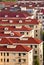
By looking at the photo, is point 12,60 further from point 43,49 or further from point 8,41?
point 43,49

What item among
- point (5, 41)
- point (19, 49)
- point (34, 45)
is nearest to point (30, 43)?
point (34, 45)

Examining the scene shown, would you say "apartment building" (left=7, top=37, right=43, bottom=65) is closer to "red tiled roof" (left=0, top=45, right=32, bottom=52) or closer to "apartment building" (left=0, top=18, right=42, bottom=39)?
"red tiled roof" (left=0, top=45, right=32, bottom=52)

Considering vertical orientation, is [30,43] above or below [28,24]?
above

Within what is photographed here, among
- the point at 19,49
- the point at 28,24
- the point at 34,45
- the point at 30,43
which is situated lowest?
the point at 28,24

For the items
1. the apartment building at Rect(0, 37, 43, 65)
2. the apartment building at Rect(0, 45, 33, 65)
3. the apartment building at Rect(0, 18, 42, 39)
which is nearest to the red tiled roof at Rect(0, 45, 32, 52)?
the apartment building at Rect(0, 45, 33, 65)

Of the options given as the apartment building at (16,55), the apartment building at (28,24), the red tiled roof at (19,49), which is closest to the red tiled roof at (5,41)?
the red tiled roof at (19,49)

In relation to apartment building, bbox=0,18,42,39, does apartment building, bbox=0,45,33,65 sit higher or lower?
higher

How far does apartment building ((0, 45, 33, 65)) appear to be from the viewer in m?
41.2

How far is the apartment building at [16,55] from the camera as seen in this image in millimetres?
41156

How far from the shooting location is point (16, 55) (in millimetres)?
41250

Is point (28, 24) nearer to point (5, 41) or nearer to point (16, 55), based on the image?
point (5, 41)

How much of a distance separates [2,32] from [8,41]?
6567 mm

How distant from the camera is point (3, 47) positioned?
42.2 m

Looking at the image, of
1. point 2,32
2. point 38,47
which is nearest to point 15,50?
point 38,47
